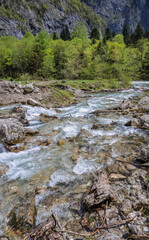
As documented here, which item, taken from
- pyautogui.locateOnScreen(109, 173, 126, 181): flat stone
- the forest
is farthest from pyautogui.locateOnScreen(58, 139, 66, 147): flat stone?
the forest

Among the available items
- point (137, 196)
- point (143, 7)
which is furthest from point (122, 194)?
point (143, 7)

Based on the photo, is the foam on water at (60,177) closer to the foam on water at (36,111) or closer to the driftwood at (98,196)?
the driftwood at (98,196)

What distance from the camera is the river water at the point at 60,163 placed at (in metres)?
2.88

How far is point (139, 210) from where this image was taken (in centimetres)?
242

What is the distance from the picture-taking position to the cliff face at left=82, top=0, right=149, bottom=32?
A: 17600 centimetres

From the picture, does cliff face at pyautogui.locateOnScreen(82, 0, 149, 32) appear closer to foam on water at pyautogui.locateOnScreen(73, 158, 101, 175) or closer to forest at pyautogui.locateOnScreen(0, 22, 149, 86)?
forest at pyautogui.locateOnScreen(0, 22, 149, 86)

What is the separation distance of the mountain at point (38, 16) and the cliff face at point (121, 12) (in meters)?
39.0

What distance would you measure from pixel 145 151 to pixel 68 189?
2450mm

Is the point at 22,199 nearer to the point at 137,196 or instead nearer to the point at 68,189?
the point at 68,189

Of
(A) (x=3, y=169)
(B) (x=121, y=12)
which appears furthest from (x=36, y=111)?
(B) (x=121, y=12)

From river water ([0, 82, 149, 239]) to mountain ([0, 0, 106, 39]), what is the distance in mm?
92507

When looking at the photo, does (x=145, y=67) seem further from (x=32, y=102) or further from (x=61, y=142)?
(x=61, y=142)

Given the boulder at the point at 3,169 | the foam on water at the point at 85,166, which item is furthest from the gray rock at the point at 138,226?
the boulder at the point at 3,169

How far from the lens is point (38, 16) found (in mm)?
103750
